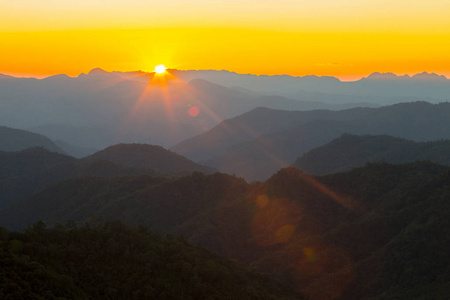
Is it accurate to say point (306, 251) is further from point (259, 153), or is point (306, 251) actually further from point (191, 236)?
point (259, 153)

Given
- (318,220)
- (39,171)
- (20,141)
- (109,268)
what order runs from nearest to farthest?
(109,268)
(318,220)
(39,171)
(20,141)

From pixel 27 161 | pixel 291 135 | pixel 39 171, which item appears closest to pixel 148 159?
pixel 39 171

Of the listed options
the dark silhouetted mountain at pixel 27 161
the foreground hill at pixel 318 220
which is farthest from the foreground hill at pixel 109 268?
the dark silhouetted mountain at pixel 27 161

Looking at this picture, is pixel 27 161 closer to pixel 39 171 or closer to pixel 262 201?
pixel 39 171

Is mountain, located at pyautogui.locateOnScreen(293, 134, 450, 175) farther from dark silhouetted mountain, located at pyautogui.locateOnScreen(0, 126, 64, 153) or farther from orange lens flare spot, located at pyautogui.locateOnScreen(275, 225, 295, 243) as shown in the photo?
dark silhouetted mountain, located at pyautogui.locateOnScreen(0, 126, 64, 153)

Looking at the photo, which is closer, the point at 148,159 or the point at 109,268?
the point at 109,268

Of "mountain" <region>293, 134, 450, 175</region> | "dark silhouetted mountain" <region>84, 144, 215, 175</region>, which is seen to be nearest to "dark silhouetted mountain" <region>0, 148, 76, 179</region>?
"dark silhouetted mountain" <region>84, 144, 215, 175</region>

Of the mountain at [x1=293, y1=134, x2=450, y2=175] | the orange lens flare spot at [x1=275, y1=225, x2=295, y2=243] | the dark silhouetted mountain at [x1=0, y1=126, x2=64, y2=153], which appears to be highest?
the dark silhouetted mountain at [x1=0, y1=126, x2=64, y2=153]
